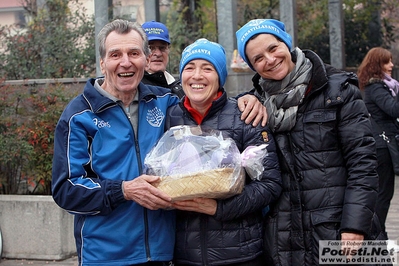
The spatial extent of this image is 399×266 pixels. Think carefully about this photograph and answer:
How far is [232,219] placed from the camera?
11.8ft

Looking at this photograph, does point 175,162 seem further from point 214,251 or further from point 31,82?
point 31,82

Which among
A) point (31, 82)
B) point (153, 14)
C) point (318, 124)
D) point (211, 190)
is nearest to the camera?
point (211, 190)

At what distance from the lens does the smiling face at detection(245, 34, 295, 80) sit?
12.4ft

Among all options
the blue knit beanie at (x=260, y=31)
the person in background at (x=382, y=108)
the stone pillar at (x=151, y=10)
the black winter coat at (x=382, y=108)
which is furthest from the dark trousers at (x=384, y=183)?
the stone pillar at (x=151, y=10)

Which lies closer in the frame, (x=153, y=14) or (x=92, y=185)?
(x=92, y=185)

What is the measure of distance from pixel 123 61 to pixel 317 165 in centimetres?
113

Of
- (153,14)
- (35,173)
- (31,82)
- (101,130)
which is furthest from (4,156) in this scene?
(153,14)

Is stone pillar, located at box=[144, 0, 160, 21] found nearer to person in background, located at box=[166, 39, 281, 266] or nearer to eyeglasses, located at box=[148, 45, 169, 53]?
eyeglasses, located at box=[148, 45, 169, 53]

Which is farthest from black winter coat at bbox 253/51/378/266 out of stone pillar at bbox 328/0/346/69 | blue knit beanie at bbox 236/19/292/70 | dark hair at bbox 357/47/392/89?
stone pillar at bbox 328/0/346/69

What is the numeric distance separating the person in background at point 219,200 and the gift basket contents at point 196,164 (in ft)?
0.32

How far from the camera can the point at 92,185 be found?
3498 mm

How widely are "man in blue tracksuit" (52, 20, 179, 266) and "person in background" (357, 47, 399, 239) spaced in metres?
4.24

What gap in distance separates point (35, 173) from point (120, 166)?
4.46 metres

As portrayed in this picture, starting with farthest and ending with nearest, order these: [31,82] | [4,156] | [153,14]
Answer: [153,14] → [31,82] → [4,156]
